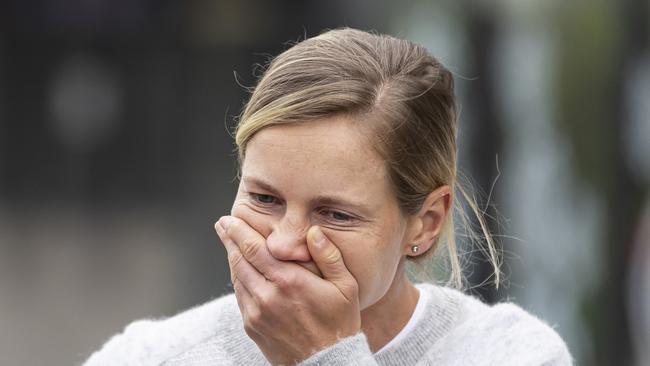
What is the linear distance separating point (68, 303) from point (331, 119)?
727 centimetres

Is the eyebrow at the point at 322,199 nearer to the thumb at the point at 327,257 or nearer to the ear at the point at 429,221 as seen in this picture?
the thumb at the point at 327,257

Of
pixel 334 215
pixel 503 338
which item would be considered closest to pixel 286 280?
pixel 334 215

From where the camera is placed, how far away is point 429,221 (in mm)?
2793

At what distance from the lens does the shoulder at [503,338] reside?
277 cm

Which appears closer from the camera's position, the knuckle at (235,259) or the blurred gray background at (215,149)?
the knuckle at (235,259)

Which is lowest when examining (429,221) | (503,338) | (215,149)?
(215,149)

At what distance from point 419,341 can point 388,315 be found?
0.10m

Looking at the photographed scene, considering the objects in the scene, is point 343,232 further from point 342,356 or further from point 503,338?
point 503,338

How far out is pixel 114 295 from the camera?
372 inches

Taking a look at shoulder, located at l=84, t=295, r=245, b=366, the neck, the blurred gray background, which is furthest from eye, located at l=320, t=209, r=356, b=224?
the blurred gray background

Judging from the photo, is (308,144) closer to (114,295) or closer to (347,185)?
(347,185)

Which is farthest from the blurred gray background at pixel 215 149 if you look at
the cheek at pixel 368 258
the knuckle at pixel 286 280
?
the knuckle at pixel 286 280

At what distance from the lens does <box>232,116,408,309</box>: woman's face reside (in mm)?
2475

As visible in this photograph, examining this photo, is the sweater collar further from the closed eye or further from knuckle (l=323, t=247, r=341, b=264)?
the closed eye
